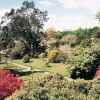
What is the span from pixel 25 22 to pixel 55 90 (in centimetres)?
4756

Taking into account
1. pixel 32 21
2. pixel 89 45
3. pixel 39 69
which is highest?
pixel 32 21

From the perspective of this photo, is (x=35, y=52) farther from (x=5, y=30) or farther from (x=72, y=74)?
(x=72, y=74)

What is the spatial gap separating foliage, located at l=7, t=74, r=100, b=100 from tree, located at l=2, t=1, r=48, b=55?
44.7 metres

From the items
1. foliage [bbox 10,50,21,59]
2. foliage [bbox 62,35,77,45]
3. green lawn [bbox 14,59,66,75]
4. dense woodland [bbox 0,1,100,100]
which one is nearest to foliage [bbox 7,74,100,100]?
dense woodland [bbox 0,1,100,100]

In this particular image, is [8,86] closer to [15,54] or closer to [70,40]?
[15,54]

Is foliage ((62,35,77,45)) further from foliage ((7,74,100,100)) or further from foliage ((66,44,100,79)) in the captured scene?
foliage ((7,74,100,100))

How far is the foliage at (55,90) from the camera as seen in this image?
59.8 ft

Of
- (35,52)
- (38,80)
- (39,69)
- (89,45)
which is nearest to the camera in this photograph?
(38,80)

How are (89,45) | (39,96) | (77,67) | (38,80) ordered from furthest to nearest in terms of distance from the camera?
(89,45) < (77,67) < (38,80) < (39,96)

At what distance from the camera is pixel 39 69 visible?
64000 mm

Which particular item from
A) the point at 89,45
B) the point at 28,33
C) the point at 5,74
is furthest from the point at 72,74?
the point at 28,33

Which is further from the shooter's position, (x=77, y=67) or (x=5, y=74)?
(x=77, y=67)

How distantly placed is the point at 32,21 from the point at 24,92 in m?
48.9

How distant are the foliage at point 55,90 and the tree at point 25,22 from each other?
4472cm
